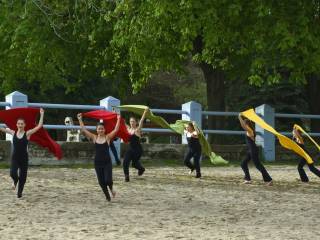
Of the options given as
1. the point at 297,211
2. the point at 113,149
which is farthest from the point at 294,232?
the point at 113,149

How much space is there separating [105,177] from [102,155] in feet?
1.32

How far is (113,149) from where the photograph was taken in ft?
62.2

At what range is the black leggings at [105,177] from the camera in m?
11.9

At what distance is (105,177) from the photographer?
1193 centimetres

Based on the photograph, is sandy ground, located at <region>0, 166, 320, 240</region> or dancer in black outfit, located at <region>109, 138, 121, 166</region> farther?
dancer in black outfit, located at <region>109, 138, 121, 166</region>

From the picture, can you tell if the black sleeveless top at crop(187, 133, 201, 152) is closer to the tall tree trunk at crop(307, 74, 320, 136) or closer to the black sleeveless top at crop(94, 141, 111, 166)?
the black sleeveless top at crop(94, 141, 111, 166)

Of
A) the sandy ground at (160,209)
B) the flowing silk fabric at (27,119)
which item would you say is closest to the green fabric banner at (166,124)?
the sandy ground at (160,209)

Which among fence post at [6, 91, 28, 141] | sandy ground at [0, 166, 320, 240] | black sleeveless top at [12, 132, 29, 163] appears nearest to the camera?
sandy ground at [0, 166, 320, 240]

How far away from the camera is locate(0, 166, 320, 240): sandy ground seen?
9086 mm

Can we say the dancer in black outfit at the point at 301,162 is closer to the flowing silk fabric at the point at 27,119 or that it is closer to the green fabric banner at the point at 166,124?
the green fabric banner at the point at 166,124

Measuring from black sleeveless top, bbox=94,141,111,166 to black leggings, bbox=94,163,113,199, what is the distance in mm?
73

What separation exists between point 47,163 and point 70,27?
7079 millimetres

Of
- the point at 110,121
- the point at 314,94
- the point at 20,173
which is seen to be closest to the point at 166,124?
the point at 110,121

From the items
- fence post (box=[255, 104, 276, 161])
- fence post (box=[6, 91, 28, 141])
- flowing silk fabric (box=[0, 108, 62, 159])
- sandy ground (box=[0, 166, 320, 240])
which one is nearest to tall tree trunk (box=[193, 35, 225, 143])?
fence post (box=[255, 104, 276, 161])
